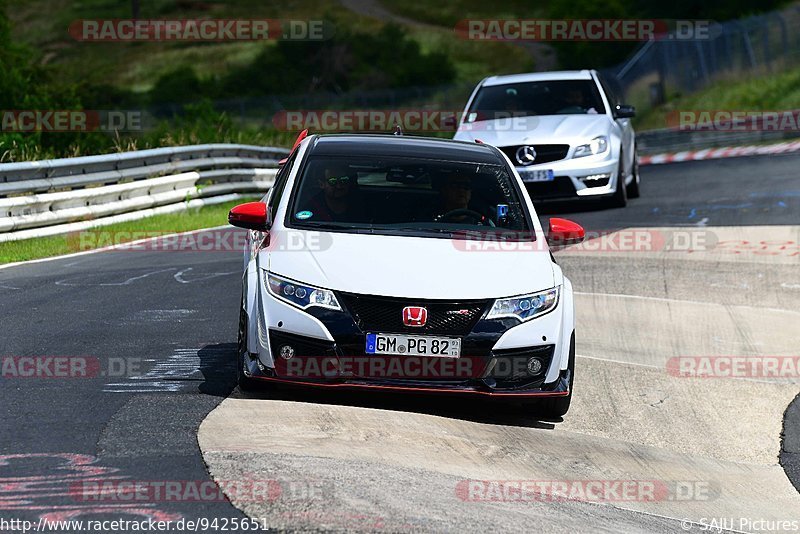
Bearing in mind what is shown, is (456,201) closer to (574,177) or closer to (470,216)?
(470,216)

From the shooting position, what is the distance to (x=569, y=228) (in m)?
8.74

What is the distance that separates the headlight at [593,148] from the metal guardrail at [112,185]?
6155 mm

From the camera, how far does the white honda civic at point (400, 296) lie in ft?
24.4

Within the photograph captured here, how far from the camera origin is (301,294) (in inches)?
297

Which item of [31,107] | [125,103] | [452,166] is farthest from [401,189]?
[125,103]

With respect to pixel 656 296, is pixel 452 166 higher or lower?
higher

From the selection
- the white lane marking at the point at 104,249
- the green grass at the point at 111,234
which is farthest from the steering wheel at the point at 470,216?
the green grass at the point at 111,234

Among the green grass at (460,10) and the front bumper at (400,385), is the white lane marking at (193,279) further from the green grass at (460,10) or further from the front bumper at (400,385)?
the green grass at (460,10)

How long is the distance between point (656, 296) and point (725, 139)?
20.0m

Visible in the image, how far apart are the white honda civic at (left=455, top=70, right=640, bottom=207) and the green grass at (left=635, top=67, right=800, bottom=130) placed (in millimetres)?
21309

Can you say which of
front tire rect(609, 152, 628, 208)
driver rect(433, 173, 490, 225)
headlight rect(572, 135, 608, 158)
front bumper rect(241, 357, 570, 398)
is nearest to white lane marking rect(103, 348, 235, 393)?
front bumper rect(241, 357, 570, 398)

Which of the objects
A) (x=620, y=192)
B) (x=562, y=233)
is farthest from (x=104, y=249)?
(x=562, y=233)

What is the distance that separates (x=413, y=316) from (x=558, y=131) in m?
10.6

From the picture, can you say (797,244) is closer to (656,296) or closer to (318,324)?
(656,296)
